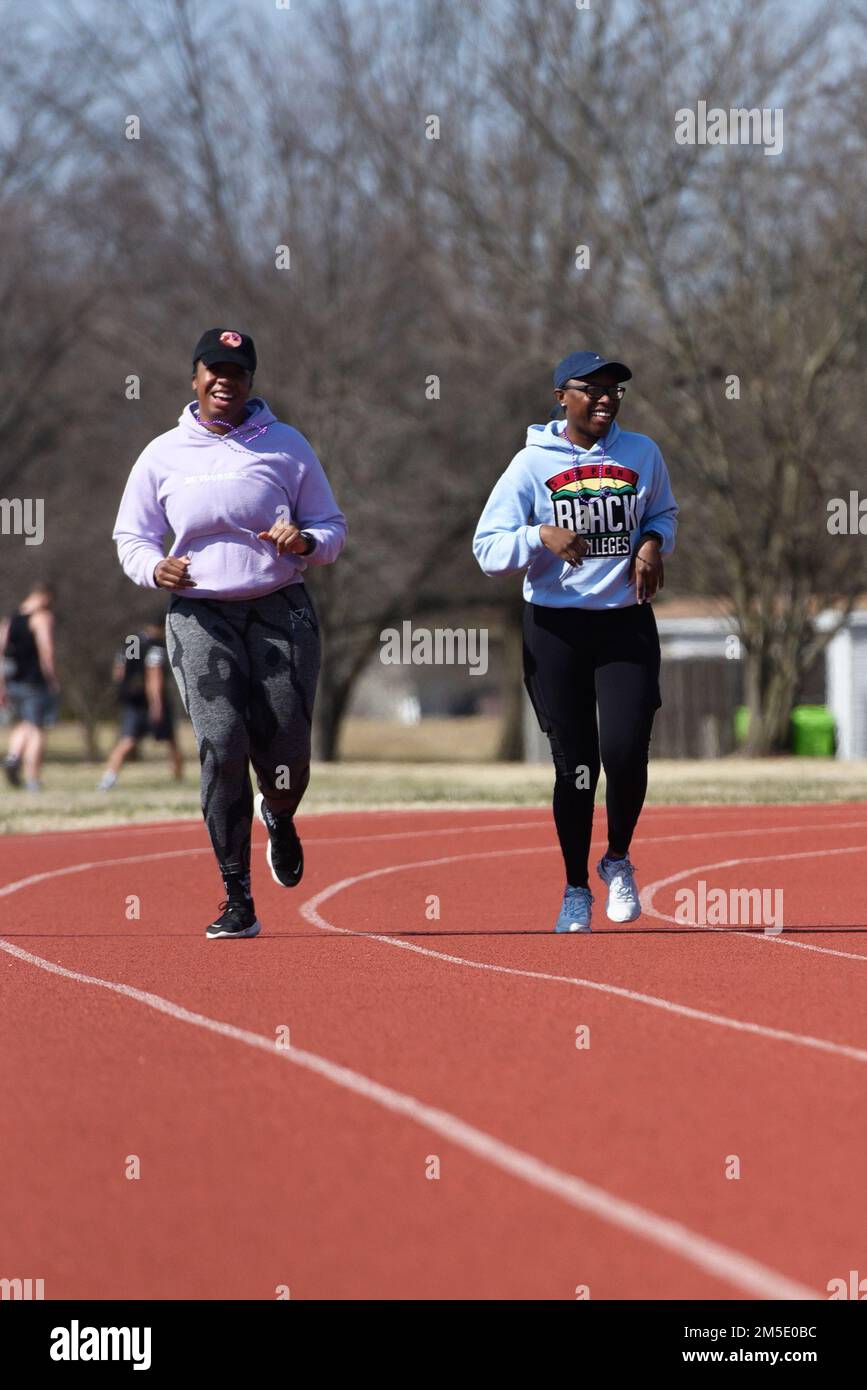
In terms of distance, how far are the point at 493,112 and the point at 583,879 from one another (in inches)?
929

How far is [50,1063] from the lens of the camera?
6.34 m

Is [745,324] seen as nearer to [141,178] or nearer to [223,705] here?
[141,178]

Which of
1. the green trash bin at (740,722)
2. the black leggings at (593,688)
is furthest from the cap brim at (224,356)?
the green trash bin at (740,722)

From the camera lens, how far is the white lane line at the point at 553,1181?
414 cm

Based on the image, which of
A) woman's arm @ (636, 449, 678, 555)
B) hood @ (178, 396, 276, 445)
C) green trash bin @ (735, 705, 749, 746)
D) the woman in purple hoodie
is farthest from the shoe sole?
green trash bin @ (735, 705, 749, 746)

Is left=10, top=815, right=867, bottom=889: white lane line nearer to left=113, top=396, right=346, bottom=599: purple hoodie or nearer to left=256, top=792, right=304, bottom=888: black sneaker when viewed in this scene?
left=256, top=792, right=304, bottom=888: black sneaker

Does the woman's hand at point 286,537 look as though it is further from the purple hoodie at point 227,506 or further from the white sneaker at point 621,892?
the white sneaker at point 621,892

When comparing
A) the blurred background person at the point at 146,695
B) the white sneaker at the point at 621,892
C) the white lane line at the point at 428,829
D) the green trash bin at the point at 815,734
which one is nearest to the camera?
the white sneaker at the point at 621,892

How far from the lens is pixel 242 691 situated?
8867mm

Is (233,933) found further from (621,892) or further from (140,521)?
(140,521)

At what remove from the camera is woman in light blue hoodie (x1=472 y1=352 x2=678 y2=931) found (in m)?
8.80

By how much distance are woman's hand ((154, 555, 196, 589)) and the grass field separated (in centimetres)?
814

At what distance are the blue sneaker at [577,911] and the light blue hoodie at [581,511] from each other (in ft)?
4.10

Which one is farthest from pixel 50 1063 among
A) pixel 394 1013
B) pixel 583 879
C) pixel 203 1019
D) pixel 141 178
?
pixel 141 178
